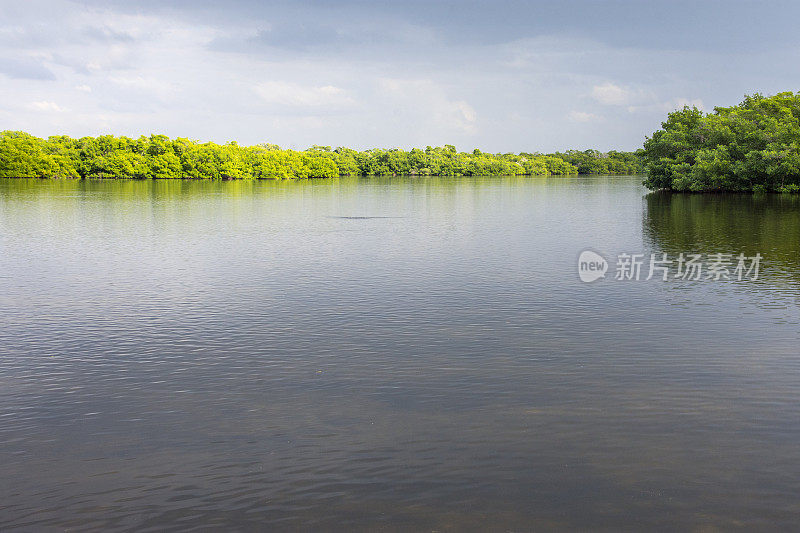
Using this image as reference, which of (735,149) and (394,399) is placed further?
(735,149)

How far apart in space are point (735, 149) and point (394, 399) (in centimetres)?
7723

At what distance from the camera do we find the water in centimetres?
870

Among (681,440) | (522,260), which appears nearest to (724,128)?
(522,260)

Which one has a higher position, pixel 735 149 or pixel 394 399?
pixel 735 149

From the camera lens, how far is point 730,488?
29.4ft

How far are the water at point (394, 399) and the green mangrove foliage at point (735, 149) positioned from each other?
167 ft

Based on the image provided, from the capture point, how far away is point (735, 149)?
7619 cm

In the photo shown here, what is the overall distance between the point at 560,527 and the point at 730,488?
2.72m

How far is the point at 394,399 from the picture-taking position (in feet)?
40.4

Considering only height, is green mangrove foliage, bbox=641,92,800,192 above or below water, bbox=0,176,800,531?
above

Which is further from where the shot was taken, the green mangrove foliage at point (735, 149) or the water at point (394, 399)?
the green mangrove foliage at point (735, 149)

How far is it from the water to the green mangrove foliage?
50999 millimetres

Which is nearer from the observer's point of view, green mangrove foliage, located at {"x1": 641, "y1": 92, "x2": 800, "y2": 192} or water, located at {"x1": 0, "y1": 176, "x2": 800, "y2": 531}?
water, located at {"x1": 0, "y1": 176, "x2": 800, "y2": 531}

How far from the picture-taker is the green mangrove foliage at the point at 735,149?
69938 millimetres
